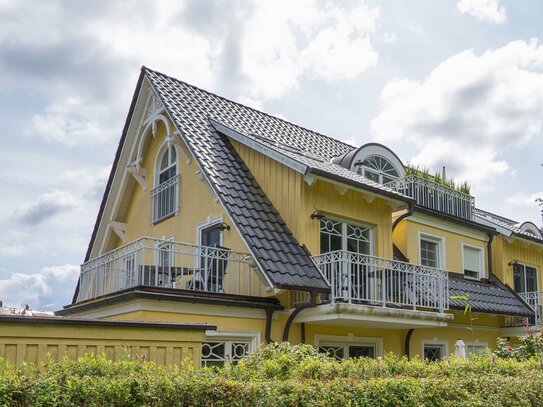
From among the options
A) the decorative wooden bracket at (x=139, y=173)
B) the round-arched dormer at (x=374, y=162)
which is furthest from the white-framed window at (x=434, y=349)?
→ the decorative wooden bracket at (x=139, y=173)

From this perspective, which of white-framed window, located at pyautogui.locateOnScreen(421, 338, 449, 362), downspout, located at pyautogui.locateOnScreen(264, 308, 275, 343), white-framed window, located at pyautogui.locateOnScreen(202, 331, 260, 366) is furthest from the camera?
white-framed window, located at pyautogui.locateOnScreen(421, 338, 449, 362)

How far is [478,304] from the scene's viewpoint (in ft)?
62.0

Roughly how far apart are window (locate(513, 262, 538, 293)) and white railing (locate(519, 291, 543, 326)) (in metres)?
0.91

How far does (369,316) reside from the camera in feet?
46.6

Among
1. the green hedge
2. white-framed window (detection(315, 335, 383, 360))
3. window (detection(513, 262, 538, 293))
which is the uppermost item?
window (detection(513, 262, 538, 293))

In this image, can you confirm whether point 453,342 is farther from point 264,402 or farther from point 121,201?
point 264,402

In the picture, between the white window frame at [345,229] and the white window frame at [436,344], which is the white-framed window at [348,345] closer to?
the white window frame at [436,344]

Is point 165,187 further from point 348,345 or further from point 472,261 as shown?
point 472,261

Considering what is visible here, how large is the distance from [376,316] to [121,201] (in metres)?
8.85

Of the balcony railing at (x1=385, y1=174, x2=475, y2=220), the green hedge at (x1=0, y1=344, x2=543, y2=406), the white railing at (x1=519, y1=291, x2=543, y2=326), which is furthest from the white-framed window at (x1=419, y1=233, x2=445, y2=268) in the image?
the green hedge at (x1=0, y1=344, x2=543, y2=406)

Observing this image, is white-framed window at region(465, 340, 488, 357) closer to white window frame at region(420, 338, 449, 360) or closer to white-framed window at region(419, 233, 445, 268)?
Answer: white window frame at region(420, 338, 449, 360)

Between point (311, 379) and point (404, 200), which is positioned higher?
point (404, 200)

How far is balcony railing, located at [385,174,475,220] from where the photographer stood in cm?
1948

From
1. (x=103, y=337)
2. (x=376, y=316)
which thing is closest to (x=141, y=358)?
(x=103, y=337)
